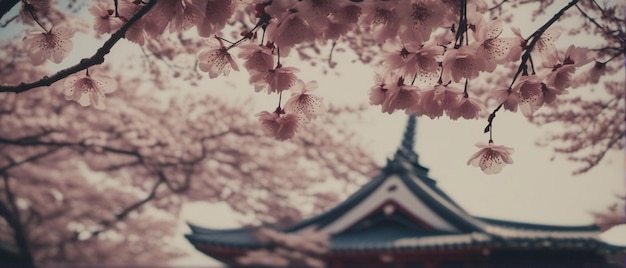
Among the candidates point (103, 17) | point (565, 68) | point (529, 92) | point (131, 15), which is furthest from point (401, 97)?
point (103, 17)

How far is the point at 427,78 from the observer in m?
1.96

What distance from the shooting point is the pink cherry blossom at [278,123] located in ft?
6.67

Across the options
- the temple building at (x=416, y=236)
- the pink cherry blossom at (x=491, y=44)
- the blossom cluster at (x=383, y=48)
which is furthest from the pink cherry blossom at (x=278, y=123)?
the temple building at (x=416, y=236)

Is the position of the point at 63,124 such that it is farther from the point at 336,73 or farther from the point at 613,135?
the point at 613,135

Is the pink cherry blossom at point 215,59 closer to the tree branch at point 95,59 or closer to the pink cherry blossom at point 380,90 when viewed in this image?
the tree branch at point 95,59

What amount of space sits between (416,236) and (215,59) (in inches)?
282

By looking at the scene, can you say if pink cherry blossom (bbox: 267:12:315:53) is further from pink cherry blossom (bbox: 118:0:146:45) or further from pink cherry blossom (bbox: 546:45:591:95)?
pink cherry blossom (bbox: 546:45:591:95)

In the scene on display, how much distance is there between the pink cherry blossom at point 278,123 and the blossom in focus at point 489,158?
810 millimetres

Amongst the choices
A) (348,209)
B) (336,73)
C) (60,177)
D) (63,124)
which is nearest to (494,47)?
(336,73)

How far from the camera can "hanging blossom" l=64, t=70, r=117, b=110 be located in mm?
2055

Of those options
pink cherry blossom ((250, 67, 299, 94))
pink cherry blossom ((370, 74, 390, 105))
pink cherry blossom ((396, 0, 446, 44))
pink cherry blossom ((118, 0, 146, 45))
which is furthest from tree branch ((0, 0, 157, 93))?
pink cherry blossom ((370, 74, 390, 105))

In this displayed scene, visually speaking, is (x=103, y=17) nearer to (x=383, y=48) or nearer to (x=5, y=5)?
(x=5, y=5)

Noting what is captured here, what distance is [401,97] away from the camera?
1.94 m

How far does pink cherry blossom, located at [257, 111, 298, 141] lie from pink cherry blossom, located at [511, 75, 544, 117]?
0.91m
